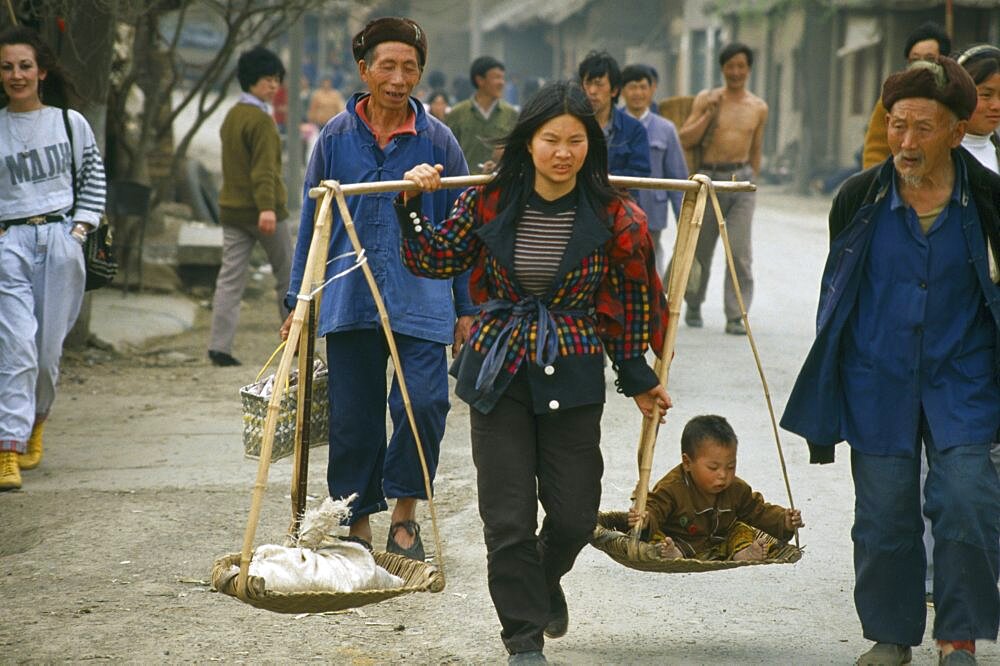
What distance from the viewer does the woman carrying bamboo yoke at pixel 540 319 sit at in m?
3.84

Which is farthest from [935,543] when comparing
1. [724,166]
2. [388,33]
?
[724,166]

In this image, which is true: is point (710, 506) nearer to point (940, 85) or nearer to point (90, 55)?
point (940, 85)

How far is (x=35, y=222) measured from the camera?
632cm

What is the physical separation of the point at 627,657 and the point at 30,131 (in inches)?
144

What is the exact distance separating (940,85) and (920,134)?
135mm

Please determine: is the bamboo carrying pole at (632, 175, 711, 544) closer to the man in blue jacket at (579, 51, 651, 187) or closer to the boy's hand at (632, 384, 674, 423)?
the boy's hand at (632, 384, 674, 423)

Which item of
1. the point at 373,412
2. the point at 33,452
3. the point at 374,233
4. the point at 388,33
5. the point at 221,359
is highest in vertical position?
the point at 388,33

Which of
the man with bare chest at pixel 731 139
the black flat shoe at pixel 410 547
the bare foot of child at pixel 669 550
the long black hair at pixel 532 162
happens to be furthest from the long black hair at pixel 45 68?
the man with bare chest at pixel 731 139

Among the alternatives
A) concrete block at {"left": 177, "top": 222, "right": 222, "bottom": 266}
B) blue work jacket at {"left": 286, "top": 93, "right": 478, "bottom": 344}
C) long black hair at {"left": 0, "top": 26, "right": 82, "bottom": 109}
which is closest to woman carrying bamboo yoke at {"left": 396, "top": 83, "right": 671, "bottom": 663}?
blue work jacket at {"left": 286, "top": 93, "right": 478, "bottom": 344}

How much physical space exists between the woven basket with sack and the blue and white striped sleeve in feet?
6.25

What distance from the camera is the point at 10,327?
6.21 metres

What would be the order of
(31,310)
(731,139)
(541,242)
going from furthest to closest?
(731,139), (31,310), (541,242)

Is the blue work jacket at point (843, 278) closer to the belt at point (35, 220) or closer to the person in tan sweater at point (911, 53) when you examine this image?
the person in tan sweater at point (911, 53)

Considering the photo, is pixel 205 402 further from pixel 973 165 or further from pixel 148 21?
pixel 973 165
